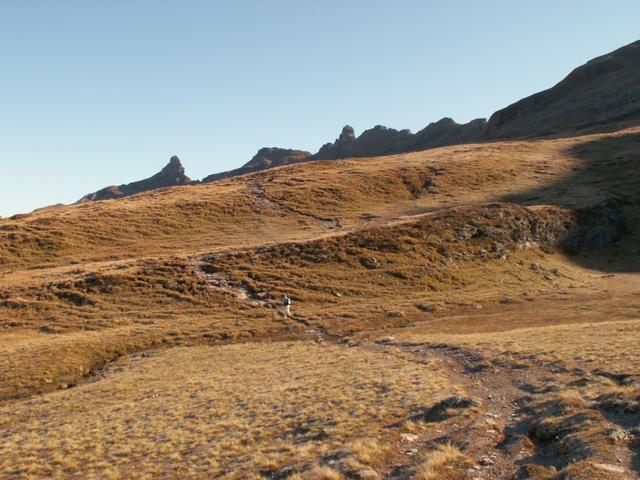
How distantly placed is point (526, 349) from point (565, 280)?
3465cm

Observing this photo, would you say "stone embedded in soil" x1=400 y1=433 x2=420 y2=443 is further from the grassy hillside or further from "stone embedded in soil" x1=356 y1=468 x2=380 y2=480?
"stone embedded in soil" x1=356 y1=468 x2=380 y2=480

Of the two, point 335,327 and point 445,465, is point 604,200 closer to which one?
point 335,327

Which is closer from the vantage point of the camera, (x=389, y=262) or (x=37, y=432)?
(x=37, y=432)

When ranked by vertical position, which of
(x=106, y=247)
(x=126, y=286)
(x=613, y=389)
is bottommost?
(x=613, y=389)

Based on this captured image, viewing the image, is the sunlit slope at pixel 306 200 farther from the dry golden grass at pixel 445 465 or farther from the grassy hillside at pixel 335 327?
the dry golden grass at pixel 445 465

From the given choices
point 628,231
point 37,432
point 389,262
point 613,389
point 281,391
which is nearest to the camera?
point 613,389

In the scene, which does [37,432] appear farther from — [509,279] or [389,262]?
[509,279]

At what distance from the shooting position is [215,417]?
71.2ft

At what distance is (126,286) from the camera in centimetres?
5112

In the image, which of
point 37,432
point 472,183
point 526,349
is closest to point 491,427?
point 526,349

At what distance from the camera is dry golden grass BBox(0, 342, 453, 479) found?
54.8 ft

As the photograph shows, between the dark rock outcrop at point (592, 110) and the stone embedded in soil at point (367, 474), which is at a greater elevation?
the dark rock outcrop at point (592, 110)

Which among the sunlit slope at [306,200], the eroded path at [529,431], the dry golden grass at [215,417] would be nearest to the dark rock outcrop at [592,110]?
the sunlit slope at [306,200]

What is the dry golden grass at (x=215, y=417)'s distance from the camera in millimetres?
16703
